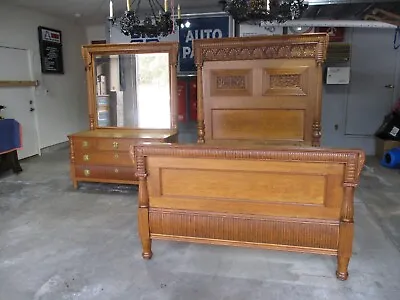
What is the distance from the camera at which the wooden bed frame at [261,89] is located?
362 cm

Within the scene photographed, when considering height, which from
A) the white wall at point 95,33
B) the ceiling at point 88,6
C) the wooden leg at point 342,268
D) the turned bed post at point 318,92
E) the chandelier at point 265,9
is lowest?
the wooden leg at point 342,268

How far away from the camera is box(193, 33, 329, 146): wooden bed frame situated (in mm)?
3617

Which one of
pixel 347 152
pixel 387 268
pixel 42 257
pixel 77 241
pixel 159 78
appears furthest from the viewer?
pixel 159 78

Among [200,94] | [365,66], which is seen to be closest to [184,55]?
[200,94]

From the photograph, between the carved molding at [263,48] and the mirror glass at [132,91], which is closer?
the carved molding at [263,48]

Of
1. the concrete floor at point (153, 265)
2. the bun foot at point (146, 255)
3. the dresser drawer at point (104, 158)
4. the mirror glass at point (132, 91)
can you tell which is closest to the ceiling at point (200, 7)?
the mirror glass at point (132, 91)

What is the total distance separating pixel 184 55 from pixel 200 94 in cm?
269

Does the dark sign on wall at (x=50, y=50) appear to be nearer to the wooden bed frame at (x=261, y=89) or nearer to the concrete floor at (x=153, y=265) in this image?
the concrete floor at (x=153, y=265)

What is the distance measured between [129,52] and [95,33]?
11.5 feet

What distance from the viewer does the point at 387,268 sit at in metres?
2.55

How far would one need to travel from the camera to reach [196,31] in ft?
20.6

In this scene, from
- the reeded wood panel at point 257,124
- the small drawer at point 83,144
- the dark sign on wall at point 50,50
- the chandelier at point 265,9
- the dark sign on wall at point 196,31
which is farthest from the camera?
the dark sign on wall at point 50,50

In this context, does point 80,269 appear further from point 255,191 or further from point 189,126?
point 189,126

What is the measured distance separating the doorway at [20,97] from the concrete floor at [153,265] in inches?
105
